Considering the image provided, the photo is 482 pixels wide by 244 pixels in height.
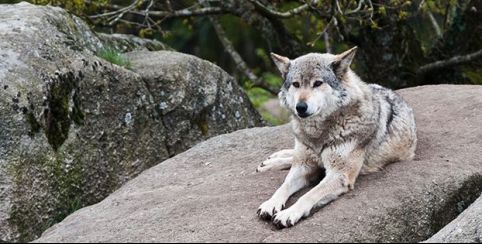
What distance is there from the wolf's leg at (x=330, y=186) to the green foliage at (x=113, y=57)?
3864 mm

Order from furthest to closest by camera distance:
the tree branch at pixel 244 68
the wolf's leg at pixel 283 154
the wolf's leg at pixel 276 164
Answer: the tree branch at pixel 244 68 → the wolf's leg at pixel 283 154 → the wolf's leg at pixel 276 164

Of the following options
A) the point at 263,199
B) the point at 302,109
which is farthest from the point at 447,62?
the point at 263,199

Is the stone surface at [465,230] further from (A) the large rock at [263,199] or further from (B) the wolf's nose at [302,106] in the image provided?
(B) the wolf's nose at [302,106]

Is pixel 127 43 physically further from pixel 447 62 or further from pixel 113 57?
pixel 447 62

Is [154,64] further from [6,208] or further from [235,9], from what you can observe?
[6,208]

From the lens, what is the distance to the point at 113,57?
Answer: 34.7 feet

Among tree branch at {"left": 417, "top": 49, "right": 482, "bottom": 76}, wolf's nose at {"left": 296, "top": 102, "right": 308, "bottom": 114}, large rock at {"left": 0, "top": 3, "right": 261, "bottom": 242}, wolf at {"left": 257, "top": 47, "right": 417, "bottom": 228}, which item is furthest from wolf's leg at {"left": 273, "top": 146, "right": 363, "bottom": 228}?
tree branch at {"left": 417, "top": 49, "right": 482, "bottom": 76}

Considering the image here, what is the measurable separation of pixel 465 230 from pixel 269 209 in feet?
5.62

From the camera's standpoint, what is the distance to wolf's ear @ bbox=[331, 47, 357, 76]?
7.90 m

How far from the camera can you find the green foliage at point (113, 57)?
10516 millimetres

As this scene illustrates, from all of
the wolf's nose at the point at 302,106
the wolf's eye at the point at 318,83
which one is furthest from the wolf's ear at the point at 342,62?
the wolf's nose at the point at 302,106

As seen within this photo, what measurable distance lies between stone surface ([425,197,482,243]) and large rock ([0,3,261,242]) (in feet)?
13.9

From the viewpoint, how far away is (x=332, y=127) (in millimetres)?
7895

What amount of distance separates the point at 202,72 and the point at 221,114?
2.33ft
